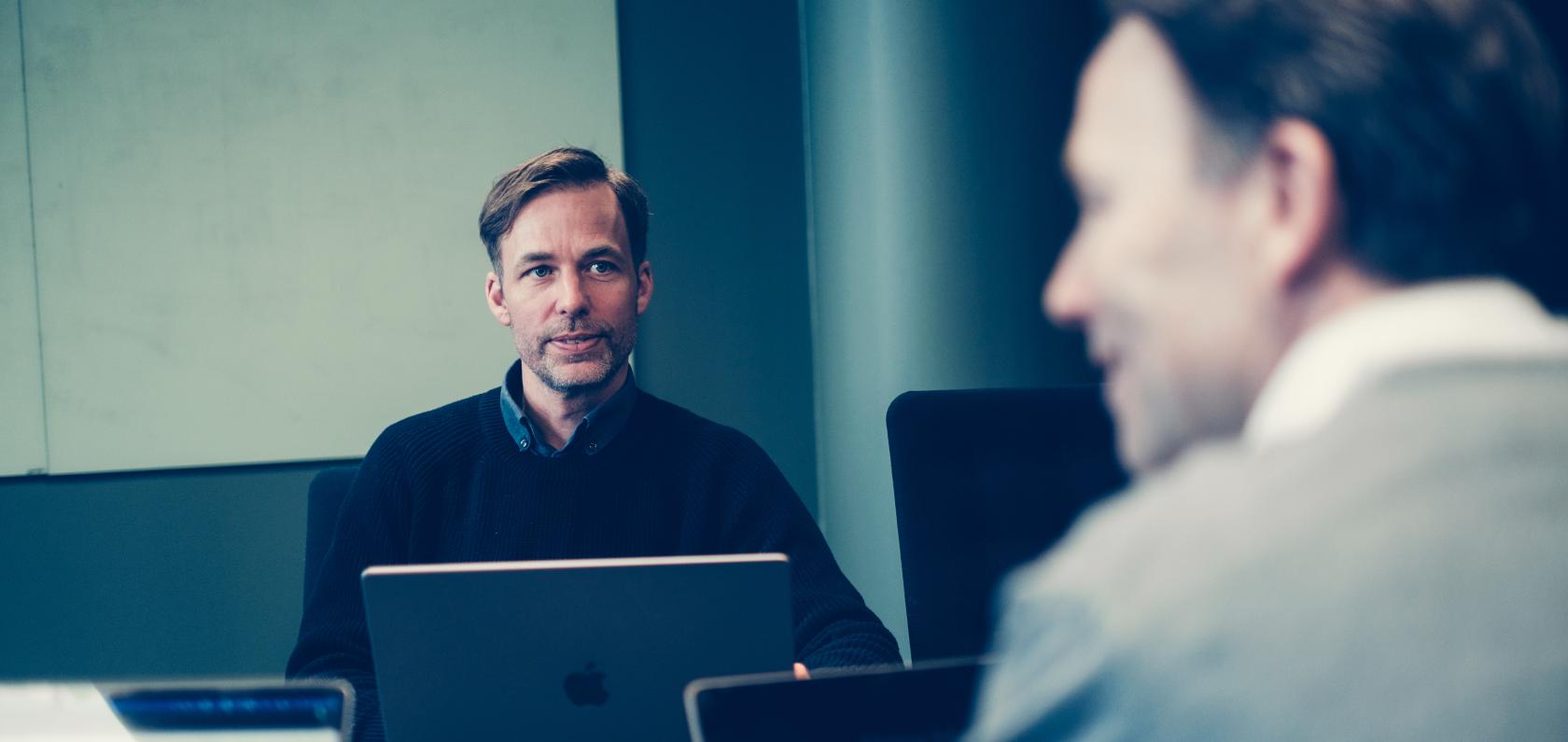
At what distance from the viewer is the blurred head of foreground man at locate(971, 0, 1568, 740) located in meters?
0.30

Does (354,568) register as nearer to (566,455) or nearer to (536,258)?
(566,455)

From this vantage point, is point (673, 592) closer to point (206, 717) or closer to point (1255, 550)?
point (206, 717)

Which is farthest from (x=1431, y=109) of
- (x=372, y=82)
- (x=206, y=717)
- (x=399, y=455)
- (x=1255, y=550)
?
(x=372, y=82)

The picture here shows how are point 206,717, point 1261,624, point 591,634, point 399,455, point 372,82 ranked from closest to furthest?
point 1261,624
point 206,717
point 591,634
point 399,455
point 372,82

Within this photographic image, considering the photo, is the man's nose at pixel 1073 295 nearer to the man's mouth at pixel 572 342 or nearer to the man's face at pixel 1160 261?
the man's face at pixel 1160 261

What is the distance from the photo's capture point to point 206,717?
621 mm

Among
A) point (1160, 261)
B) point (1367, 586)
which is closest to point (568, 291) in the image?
point (1160, 261)

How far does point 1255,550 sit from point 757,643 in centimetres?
52

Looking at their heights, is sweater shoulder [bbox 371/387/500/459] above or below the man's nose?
below

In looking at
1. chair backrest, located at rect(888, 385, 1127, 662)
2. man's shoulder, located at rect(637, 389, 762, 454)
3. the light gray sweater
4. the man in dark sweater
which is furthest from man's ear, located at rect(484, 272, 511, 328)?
the light gray sweater

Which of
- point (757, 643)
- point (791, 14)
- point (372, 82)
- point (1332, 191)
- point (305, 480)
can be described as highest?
point (791, 14)

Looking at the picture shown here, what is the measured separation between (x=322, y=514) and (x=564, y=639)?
0.79 metres

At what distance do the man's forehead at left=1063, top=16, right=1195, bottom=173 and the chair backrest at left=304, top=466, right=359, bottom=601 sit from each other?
3.95 feet

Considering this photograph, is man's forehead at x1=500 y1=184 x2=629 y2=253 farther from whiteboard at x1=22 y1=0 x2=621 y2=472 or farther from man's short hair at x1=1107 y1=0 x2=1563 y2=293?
man's short hair at x1=1107 y1=0 x2=1563 y2=293
